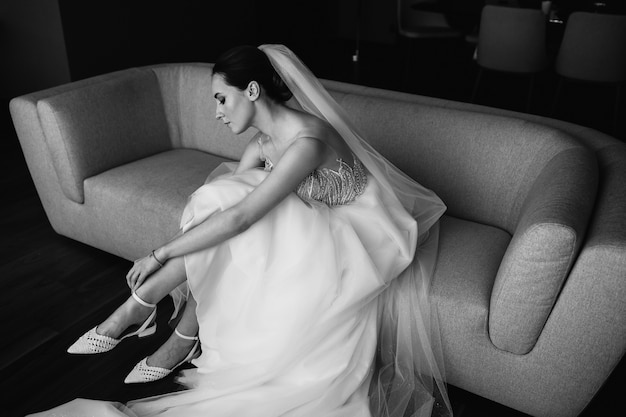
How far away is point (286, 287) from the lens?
5.56 ft

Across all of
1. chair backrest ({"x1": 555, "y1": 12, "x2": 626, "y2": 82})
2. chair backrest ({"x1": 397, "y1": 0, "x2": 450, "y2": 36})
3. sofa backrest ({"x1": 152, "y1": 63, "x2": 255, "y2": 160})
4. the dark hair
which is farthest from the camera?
chair backrest ({"x1": 397, "y1": 0, "x2": 450, "y2": 36})

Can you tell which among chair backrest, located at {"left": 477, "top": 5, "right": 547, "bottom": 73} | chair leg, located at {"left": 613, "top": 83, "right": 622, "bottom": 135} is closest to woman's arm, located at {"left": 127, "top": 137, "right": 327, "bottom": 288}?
chair backrest, located at {"left": 477, "top": 5, "right": 547, "bottom": 73}

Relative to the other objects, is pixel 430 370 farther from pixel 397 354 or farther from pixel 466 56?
pixel 466 56

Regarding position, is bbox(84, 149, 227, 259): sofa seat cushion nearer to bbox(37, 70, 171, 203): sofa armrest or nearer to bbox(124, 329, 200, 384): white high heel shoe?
bbox(37, 70, 171, 203): sofa armrest

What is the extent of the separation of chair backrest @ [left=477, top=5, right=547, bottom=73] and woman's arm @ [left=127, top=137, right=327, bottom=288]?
125 inches

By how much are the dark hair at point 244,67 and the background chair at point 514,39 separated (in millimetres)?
3120

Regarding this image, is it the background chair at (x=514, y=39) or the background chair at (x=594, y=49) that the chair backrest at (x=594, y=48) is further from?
the background chair at (x=514, y=39)

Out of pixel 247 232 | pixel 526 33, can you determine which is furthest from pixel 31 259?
pixel 526 33

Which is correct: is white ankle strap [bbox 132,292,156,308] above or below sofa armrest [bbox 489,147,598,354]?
below

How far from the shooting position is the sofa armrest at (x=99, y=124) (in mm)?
2506

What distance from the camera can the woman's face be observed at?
1777mm

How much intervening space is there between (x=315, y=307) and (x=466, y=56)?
597 centimetres

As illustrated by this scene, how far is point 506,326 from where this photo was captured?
1671mm

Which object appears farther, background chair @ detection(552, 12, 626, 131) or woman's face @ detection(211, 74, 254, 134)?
background chair @ detection(552, 12, 626, 131)
